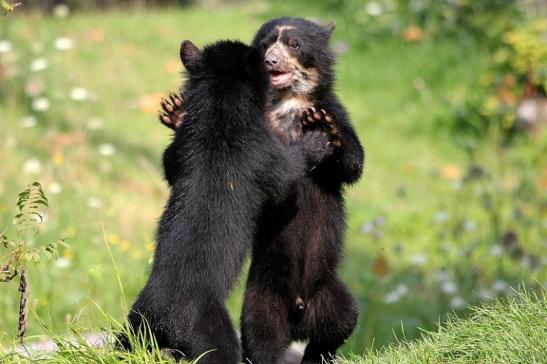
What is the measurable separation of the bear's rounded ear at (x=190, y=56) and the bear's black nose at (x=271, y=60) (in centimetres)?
47

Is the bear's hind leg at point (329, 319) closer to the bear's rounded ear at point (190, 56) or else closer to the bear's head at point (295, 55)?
the bear's head at point (295, 55)

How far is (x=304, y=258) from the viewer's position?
5.05 m

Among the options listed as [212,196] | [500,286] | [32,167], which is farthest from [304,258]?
[32,167]

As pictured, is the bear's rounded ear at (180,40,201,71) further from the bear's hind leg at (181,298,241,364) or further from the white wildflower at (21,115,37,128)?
the white wildflower at (21,115,37,128)

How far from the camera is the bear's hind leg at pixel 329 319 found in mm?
4988

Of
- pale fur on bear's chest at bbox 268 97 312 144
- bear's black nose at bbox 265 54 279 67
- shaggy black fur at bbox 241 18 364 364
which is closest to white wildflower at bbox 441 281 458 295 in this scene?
shaggy black fur at bbox 241 18 364 364

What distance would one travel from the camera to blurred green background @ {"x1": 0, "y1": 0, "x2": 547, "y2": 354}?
24.8 feet

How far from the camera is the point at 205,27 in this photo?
14.2m

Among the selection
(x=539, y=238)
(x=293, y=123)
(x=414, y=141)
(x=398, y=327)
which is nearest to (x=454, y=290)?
(x=398, y=327)

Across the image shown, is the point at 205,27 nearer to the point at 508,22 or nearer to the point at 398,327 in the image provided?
the point at 508,22

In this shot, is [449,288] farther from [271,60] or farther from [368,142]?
[368,142]

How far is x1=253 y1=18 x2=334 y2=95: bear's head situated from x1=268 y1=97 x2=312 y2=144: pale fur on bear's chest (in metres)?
0.07

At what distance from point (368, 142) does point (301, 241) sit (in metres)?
6.47

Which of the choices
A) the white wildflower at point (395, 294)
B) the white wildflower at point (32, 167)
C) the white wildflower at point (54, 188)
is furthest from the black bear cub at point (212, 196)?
the white wildflower at point (32, 167)
